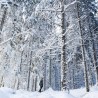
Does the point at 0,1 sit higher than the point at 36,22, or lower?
lower

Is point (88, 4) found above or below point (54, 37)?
above

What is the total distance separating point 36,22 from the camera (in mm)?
27797

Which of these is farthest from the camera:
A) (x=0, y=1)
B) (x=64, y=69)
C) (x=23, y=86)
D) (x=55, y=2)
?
(x=23, y=86)

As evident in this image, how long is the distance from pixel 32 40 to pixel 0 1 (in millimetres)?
12433

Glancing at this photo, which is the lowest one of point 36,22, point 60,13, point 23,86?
point 23,86

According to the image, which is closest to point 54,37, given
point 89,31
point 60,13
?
point 60,13

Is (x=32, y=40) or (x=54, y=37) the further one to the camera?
(x=32, y=40)

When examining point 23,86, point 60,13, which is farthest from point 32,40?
point 23,86

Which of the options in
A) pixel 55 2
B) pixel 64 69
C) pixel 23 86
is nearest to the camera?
pixel 64 69

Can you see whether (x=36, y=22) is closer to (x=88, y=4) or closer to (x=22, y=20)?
(x=22, y=20)

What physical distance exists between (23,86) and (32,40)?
65.2ft

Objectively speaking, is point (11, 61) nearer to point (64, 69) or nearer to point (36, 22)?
point (36, 22)

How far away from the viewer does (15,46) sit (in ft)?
94.7

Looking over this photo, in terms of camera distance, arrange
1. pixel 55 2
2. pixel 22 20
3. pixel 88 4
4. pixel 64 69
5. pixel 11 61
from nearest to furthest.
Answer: pixel 64 69 → pixel 55 2 → pixel 88 4 → pixel 22 20 → pixel 11 61
